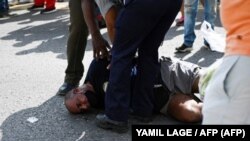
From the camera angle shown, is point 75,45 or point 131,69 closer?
point 131,69

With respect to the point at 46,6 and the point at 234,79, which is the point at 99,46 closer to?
the point at 234,79

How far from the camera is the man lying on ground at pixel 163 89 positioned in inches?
Result: 137

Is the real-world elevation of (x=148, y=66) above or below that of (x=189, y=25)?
above

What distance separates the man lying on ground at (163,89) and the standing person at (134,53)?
17cm

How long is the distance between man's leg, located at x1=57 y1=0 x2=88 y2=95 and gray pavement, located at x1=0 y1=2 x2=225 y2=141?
0.67 ft

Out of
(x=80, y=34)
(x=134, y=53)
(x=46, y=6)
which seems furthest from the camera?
(x=46, y=6)

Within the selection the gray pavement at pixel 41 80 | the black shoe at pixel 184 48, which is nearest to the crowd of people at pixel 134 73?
the gray pavement at pixel 41 80

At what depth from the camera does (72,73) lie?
4148 mm

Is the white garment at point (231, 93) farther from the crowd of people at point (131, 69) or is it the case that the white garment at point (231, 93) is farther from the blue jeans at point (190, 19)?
the blue jeans at point (190, 19)

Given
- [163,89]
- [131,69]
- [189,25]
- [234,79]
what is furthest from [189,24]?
[234,79]

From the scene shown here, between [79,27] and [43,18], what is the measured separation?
16.1 feet

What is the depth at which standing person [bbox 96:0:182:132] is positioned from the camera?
9.68 ft

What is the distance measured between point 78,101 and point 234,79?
2.03 metres

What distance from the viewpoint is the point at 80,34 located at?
3.98m
